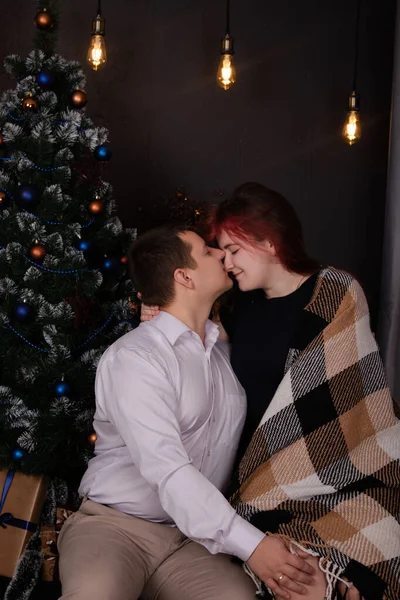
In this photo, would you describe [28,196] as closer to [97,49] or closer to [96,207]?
[96,207]

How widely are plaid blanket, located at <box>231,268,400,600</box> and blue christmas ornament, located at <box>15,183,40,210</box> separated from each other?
109 centimetres

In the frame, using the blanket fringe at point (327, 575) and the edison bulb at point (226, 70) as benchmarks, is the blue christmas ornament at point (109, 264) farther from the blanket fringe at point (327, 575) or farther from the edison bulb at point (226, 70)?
the blanket fringe at point (327, 575)

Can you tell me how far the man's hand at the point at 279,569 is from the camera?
1606mm

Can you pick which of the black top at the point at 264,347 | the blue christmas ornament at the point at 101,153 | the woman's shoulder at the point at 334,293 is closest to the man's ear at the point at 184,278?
the black top at the point at 264,347

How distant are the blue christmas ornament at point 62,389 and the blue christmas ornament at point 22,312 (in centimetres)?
26

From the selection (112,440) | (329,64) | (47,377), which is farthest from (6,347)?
(329,64)

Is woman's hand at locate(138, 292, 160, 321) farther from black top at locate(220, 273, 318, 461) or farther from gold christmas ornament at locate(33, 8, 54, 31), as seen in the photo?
gold christmas ornament at locate(33, 8, 54, 31)

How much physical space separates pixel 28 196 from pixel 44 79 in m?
0.45

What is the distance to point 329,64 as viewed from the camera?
12.6 ft

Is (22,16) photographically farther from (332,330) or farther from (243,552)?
(243,552)

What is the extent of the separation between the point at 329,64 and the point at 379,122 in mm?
432

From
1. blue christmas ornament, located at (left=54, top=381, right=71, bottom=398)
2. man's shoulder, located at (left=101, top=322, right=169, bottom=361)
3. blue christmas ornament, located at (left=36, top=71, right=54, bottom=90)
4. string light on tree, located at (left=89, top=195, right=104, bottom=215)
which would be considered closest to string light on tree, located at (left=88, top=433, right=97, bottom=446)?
blue christmas ornament, located at (left=54, top=381, right=71, bottom=398)

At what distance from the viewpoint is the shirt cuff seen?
5.36 feet

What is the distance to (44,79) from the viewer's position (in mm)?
2520
